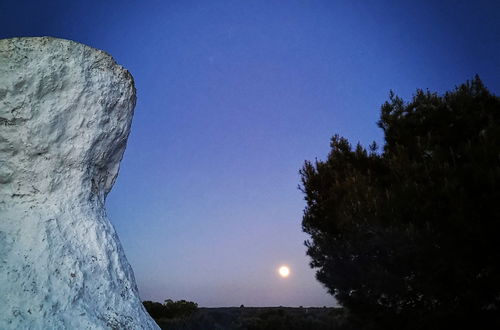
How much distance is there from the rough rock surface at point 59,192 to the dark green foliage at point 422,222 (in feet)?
25.8

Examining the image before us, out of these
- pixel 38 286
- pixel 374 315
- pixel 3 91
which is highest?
pixel 3 91

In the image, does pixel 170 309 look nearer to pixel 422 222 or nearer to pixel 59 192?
pixel 422 222

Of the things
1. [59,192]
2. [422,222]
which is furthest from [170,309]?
[59,192]

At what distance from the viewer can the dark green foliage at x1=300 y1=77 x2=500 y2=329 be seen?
8.44 m

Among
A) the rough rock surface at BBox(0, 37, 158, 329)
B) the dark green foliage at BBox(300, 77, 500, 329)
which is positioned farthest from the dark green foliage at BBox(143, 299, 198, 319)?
the rough rock surface at BBox(0, 37, 158, 329)

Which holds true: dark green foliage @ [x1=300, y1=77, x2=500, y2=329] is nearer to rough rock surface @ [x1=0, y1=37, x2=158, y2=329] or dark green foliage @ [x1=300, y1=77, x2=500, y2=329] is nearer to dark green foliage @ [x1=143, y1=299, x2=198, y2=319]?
rough rock surface @ [x1=0, y1=37, x2=158, y2=329]

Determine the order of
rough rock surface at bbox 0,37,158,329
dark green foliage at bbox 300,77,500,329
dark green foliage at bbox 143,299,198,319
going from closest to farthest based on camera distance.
A: rough rock surface at bbox 0,37,158,329 < dark green foliage at bbox 300,77,500,329 < dark green foliage at bbox 143,299,198,319

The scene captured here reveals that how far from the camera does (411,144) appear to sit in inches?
427

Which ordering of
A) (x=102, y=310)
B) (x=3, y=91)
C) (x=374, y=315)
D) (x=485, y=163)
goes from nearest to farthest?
(x=102, y=310) < (x=3, y=91) < (x=485, y=163) < (x=374, y=315)

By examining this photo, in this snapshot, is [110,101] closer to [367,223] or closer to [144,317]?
[144,317]

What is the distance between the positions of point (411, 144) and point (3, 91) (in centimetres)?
1070

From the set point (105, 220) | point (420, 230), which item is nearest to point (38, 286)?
point (105, 220)

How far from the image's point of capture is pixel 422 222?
892cm

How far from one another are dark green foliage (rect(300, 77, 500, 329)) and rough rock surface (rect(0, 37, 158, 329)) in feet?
25.8
